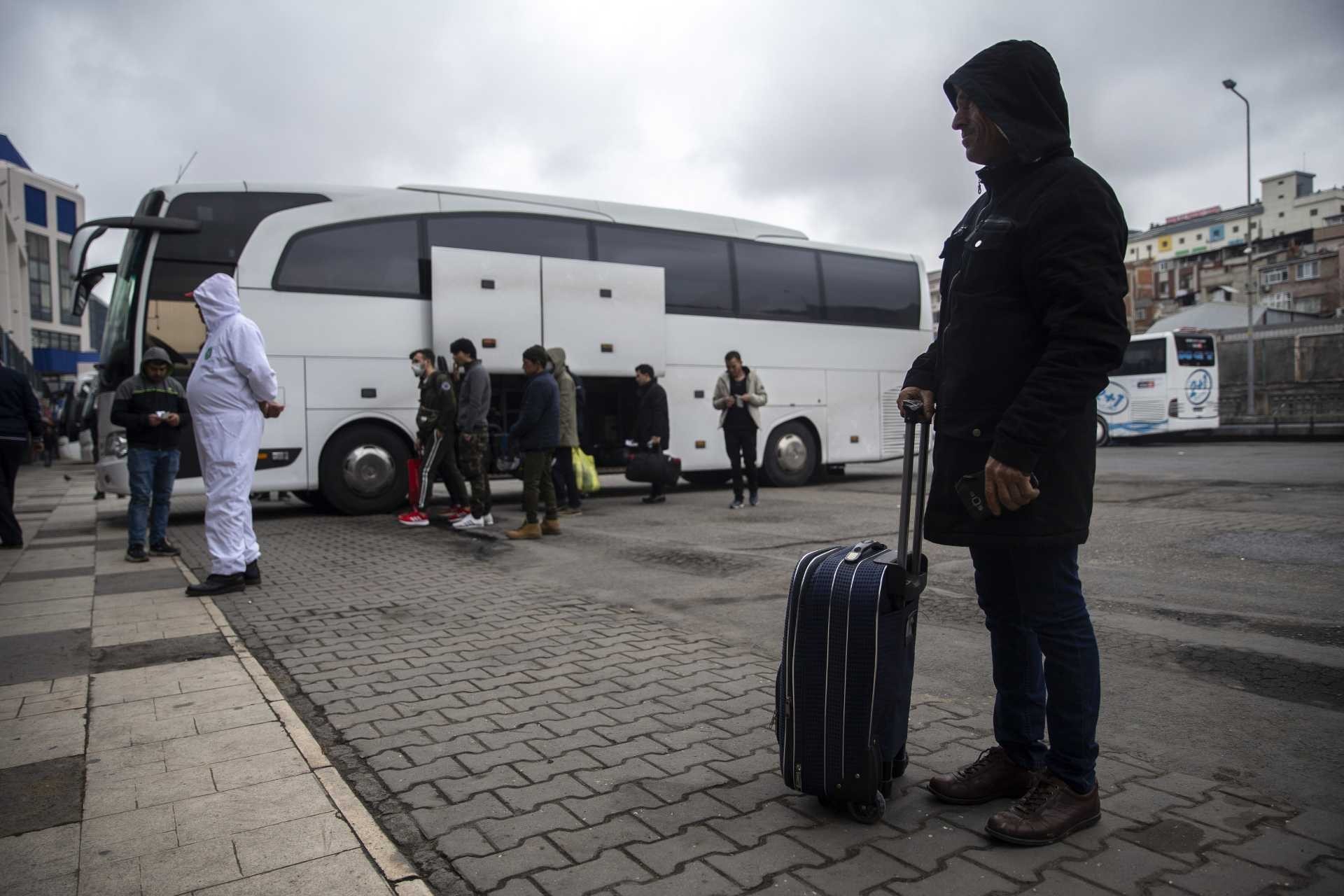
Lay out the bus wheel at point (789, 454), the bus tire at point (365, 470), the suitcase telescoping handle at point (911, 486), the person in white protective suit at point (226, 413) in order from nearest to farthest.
→ the suitcase telescoping handle at point (911, 486) → the person in white protective suit at point (226, 413) → the bus tire at point (365, 470) → the bus wheel at point (789, 454)

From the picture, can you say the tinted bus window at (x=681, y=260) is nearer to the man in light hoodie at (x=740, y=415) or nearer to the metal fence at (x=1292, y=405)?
the man in light hoodie at (x=740, y=415)

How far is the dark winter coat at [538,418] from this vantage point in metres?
8.77

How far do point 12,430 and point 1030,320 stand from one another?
32.3ft

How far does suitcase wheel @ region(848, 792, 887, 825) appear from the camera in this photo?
2570mm

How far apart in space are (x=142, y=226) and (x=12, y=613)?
581 centimetres

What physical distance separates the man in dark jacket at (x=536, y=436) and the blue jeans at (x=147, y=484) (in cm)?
294

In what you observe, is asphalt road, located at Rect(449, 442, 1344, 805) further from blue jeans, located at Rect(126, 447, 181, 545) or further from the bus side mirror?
the bus side mirror

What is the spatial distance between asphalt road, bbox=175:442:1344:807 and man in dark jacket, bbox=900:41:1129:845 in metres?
0.75

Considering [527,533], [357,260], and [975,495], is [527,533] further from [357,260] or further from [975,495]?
[975,495]

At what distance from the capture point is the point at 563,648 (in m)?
4.67

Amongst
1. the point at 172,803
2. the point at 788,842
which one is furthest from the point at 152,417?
the point at 788,842

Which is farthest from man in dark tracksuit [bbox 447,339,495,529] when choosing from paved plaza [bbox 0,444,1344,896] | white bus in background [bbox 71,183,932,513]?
paved plaza [bbox 0,444,1344,896]

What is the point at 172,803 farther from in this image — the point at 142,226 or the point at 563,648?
the point at 142,226

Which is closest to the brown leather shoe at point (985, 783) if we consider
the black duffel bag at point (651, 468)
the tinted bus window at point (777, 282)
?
the black duffel bag at point (651, 468)
